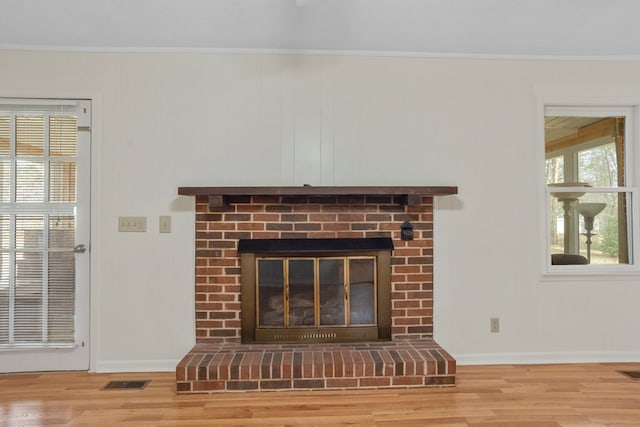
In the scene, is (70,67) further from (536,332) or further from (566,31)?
(536,332)

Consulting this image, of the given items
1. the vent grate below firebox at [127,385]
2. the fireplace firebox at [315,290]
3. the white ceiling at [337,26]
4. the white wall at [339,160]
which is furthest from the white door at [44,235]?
the fireplace firebox at [315,290]

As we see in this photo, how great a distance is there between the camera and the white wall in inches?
111

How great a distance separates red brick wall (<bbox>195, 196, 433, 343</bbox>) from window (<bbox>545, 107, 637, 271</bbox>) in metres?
1.08

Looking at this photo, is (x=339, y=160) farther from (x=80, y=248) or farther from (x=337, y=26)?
(x=80, y=248)

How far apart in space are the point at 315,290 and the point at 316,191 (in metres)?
0.74

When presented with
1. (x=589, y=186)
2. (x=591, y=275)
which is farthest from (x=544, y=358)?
(x=589, y=186)

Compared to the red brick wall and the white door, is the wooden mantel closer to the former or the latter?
the red brick wall

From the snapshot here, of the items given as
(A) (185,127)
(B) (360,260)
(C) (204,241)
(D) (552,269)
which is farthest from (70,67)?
(D) (552,269)

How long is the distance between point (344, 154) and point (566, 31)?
1712 millimetres

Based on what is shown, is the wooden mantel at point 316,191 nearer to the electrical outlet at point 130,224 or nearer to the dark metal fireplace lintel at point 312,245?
the dark metal fireplace lintel at point 312,245

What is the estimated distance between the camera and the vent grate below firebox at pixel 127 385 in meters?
2.54

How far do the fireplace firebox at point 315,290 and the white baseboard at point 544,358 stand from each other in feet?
2.29

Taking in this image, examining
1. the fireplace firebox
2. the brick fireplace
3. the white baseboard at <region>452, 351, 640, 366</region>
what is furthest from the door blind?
the white baseboard at <region>452, 351, 640, 366</region>

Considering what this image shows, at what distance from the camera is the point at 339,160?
2.89m
